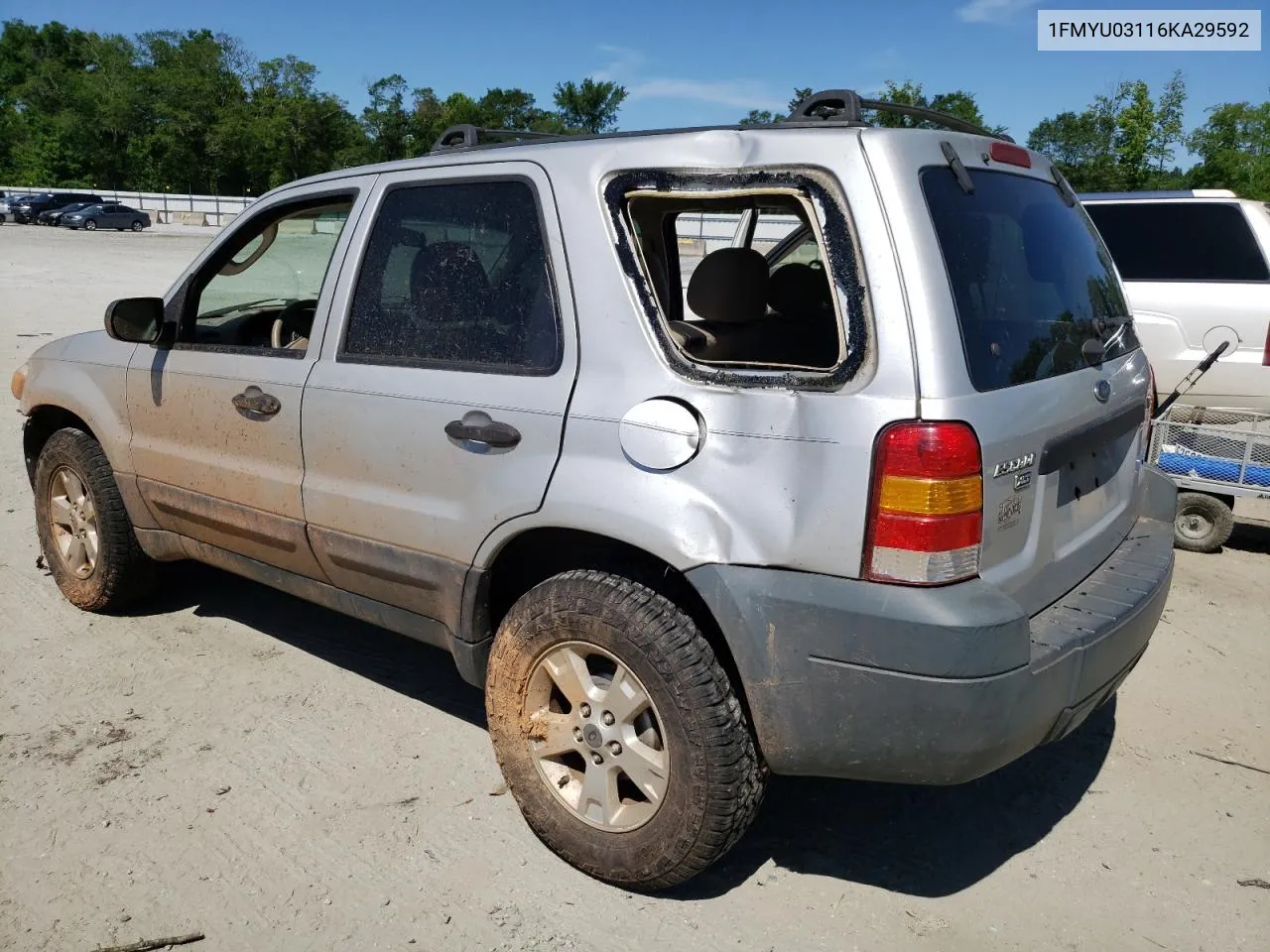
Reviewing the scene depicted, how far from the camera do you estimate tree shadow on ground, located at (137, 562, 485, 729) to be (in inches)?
161

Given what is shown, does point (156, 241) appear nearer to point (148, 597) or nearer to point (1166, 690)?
point (148, 597)

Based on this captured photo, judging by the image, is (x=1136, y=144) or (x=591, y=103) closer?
(x=1136, y=144)

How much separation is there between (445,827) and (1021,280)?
7.50 ft

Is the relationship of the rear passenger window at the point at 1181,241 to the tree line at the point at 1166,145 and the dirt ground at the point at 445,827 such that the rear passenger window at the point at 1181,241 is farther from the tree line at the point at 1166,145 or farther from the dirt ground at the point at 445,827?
the tree line at the point at 1166,145

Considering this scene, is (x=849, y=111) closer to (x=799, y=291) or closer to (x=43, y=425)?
(x=799, y=291)

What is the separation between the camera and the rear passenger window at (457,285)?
3.00 m

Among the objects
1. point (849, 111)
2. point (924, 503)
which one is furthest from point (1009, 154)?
point (924, 503)

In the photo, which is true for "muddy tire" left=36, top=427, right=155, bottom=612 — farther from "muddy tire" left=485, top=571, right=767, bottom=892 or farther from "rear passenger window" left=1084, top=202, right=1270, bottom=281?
"rear passenger window" left=1084, top=202, right=1270, bottom=281

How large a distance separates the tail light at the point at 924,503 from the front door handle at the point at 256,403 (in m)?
2.15

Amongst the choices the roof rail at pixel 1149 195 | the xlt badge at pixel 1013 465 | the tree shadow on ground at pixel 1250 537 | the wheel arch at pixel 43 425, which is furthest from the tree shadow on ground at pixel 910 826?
the roof rail at pixel 1149 195

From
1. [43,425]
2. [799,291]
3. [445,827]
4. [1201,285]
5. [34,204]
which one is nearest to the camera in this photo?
[445,827]

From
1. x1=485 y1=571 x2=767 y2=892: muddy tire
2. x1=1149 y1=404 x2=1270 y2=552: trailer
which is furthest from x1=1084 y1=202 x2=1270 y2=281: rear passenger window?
x1=485 y1=571 x2=767 y2=892: muddy tire

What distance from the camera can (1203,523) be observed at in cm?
610

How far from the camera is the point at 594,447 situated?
2.74 meters
